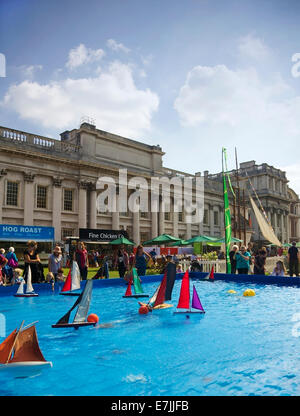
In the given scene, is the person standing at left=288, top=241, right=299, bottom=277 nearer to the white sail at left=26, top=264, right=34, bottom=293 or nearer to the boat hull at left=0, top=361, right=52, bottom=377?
the white sail at left=26, top=264, right=34, bottom=293

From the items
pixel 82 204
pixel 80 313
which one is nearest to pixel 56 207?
pixel 82 204

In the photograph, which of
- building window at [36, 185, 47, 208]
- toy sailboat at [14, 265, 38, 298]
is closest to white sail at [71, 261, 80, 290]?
toy sailboat at [14, 265, 38, 298]

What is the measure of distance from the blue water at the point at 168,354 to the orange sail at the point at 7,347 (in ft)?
0.97

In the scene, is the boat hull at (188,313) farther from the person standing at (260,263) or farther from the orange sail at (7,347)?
the person standing at (260,263)

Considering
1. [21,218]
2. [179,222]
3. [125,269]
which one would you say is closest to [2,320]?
[125,269]

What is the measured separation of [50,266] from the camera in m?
13.4

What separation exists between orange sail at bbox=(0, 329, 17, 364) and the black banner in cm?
2266

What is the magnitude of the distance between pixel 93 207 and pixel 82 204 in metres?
1.37

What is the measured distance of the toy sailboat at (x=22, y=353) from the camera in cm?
444

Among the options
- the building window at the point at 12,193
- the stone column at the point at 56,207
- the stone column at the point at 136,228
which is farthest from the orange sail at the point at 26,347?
the stone column at the point at 136,228

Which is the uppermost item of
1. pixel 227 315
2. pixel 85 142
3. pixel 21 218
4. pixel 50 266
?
pixel 85 142
